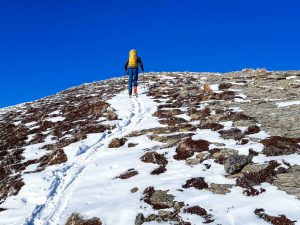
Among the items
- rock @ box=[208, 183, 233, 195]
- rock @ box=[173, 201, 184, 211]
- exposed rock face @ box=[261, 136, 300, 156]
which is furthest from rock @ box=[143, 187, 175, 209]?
exposed rock face @ box=[261, 136, 300, 156]

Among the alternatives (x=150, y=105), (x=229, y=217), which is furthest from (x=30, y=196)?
(x=150, y=105)

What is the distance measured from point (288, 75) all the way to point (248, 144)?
19.6m

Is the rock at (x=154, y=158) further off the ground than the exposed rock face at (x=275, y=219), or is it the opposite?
the rock at (x=154, y=158)

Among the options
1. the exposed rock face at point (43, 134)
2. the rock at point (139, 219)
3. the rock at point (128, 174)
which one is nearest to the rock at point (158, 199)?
the rock at point (139, 219)

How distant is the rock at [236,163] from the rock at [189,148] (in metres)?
2.24

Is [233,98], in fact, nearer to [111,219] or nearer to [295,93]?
[295,93]

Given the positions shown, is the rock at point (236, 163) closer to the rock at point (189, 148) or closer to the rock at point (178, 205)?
the rock at point (189, 148)

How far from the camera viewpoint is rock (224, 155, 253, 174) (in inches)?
573

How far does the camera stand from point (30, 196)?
15523 mm

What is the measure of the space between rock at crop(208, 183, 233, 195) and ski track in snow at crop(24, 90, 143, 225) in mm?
5175

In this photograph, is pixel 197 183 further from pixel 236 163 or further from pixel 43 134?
pixel 43 134

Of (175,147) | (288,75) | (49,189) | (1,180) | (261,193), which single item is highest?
(288,75)

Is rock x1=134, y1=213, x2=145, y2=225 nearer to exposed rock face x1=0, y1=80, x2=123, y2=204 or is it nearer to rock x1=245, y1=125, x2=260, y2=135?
exposed rock face x1=0, y1=80, x2=123, y2=204

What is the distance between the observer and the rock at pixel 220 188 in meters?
13.5
